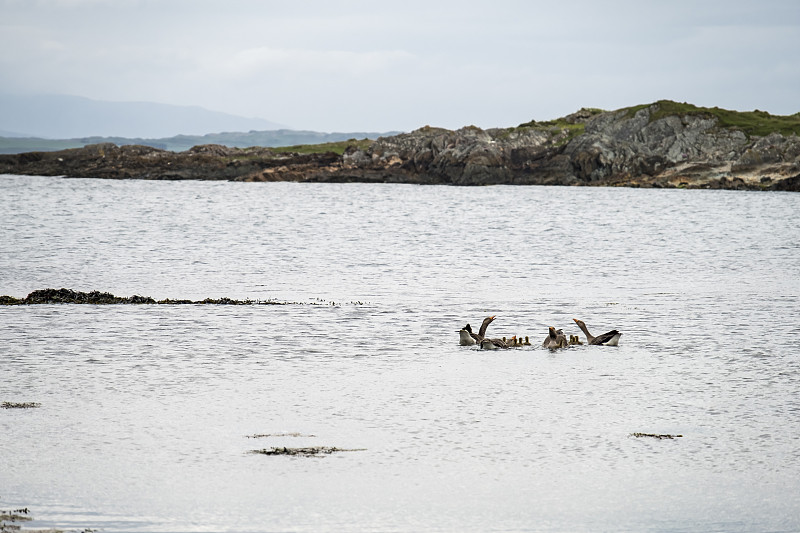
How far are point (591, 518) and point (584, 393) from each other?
7.07m

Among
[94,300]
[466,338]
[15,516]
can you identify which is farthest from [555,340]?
[94,300]

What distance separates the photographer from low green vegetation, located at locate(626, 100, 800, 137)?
154 metres

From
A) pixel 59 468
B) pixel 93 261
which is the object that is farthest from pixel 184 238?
pixel 59 468

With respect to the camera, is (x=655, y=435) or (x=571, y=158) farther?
(x=571, y=158)

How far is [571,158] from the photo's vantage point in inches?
6609

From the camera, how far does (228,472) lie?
12836mm

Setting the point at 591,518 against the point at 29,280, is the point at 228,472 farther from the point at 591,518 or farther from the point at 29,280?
the point at 29,280

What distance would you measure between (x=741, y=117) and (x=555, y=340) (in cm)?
15884

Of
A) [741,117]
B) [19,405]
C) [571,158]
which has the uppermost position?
[741,117]

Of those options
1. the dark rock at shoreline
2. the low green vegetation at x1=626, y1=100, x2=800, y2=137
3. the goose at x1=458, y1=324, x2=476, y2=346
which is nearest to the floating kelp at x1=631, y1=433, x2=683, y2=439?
the goose at x1=458, y1=324, x2=476, y2=346

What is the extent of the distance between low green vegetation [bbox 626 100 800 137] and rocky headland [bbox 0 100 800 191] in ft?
0.60

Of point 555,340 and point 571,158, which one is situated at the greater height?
point 571,158

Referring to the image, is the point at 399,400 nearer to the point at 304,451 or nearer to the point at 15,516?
the point at 304,451

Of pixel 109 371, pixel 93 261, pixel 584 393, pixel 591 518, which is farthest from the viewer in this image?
pixel 93 261
